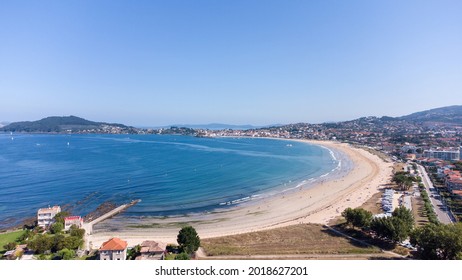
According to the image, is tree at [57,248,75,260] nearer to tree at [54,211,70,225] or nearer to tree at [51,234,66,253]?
tree at [51,234,66,253]

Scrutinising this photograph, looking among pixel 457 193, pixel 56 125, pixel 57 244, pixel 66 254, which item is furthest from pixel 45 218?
pixel 56 125

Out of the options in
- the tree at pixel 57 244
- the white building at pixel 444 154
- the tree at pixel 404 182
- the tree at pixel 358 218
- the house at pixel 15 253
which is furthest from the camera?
the white building at pixel 444 154

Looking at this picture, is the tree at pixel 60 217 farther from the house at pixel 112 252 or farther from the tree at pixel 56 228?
the house at pixel 112 252

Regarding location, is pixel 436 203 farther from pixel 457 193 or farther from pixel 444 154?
pixel 444 154

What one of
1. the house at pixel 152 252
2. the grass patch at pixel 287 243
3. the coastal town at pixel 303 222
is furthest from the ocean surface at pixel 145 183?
the house at pixel 152 252

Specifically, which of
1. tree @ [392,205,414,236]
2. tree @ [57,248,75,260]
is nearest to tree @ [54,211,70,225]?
tree @ [57,248,75,260]
